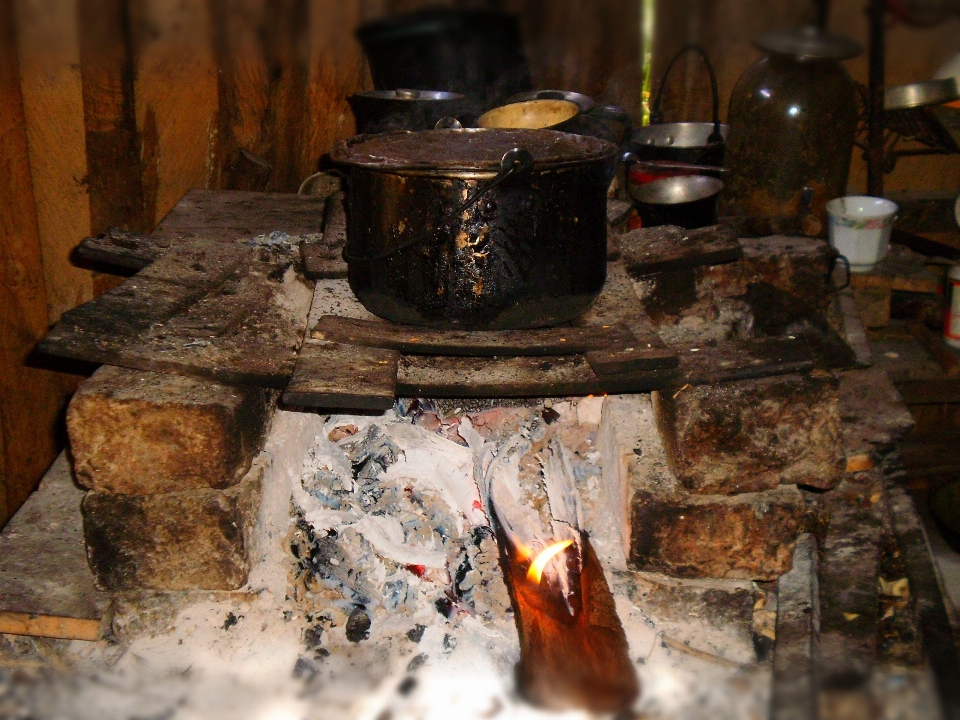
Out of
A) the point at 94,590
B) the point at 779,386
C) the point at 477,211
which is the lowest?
the point at 94,590

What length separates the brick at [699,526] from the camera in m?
1.64

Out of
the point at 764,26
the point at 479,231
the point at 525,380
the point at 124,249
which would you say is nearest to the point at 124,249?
the point at 124,249

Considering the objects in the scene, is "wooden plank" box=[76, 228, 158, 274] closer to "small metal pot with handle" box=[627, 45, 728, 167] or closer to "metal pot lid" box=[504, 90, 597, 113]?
"metal pot lid" box=[504, 90, 597, 113]

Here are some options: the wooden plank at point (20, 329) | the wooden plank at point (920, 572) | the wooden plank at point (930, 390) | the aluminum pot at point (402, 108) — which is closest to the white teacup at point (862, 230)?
the wooden plank at point (930, 390)

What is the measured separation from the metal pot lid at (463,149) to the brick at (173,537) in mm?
709

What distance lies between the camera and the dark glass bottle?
10.5 ft

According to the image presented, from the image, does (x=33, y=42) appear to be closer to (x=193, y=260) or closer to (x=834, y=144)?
(x=193, y=260)

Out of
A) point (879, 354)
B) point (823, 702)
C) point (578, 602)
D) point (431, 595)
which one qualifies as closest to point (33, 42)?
point (823, 702)

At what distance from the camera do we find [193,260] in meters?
2.15

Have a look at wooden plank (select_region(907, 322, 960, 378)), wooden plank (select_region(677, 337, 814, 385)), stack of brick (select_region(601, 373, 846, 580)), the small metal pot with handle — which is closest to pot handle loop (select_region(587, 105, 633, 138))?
the small metal pot with handle

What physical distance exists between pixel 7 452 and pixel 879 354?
3.20 m

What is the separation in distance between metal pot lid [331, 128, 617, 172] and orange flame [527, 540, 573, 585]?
811 mm

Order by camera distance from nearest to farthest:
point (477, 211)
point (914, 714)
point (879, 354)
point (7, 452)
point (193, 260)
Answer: point (914, 714) → point (477, 211) → point (193, 260) → point (7, 452) → point (879, 354)

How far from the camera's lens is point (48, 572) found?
184 centimetres
